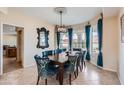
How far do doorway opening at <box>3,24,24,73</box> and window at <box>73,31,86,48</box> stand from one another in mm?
3458

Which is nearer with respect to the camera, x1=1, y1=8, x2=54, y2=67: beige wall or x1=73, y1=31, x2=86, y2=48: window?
x1=1, y1=8, x2=54, y2=67: beige wall

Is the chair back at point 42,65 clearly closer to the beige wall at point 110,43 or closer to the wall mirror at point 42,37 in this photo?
the beige wall at point 110,43

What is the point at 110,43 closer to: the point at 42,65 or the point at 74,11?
the point at 74,11

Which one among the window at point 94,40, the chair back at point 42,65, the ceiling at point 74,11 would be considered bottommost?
the chair back at point 42,65

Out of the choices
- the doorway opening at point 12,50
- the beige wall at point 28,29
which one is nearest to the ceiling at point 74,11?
the beige wall at point 28,29

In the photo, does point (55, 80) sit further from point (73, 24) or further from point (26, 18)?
point (73, 24)

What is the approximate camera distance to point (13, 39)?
577 inches

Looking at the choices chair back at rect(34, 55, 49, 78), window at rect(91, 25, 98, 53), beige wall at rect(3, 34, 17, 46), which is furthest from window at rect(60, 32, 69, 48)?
beige wall at rect(3, 34, 17, 46)

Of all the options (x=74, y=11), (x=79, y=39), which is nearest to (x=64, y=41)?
(x=79, y=39)

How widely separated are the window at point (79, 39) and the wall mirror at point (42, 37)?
2024mm

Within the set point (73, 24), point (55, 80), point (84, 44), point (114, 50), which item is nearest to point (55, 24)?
point (73, 24)

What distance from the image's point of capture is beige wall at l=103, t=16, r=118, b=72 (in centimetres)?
529

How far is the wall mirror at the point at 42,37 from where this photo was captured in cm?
693

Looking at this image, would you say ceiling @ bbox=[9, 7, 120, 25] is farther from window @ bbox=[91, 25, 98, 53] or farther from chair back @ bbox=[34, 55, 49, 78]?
chair back @ bbox=[34, 55, 49, 78]
